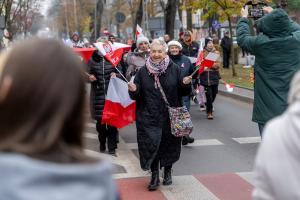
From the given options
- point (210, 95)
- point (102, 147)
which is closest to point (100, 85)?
point (102, 147)

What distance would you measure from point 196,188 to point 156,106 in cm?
95

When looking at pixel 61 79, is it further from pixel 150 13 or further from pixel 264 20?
pixel 150 13

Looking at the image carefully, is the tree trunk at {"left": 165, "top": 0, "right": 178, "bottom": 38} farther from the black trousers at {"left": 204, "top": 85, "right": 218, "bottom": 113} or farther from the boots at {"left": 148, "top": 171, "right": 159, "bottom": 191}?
the boots at {"left": 148, "top": 171, "right": 159, "bottom": 191}

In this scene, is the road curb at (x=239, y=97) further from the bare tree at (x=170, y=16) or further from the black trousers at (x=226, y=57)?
the black trousers at (x=226, y=57)

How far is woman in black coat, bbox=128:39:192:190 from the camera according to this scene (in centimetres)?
623

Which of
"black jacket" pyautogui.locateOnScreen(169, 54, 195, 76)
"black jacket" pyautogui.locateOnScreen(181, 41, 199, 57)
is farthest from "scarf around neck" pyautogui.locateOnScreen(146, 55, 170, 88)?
"black jacket" pyautogui.locateOnScreen(181, 41, 199, 57)

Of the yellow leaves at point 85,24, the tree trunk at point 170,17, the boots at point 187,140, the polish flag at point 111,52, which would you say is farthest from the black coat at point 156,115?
the yellow leaves at point 85,24

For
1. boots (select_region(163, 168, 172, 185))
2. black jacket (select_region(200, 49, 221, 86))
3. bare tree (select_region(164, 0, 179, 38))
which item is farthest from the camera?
bare tree (select_region(164, 0, 179, 38))

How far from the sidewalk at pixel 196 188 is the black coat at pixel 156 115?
281mm

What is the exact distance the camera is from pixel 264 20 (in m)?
5.53

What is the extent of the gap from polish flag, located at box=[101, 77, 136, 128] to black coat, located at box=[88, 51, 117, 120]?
189 mm

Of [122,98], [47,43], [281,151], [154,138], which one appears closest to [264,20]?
[154,138]

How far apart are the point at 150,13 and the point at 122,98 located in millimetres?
39724

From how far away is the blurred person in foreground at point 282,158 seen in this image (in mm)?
1921
